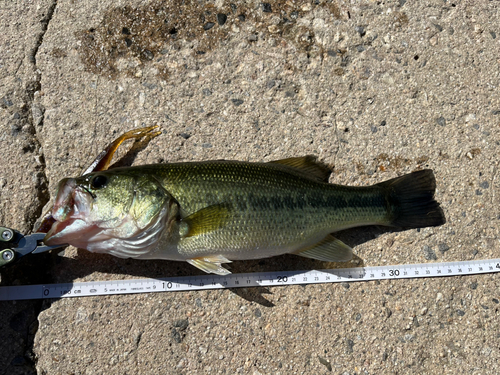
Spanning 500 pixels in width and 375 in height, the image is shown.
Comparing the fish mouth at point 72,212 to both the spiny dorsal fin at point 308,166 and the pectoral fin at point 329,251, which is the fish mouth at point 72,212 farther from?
the pectoral fin at point 329,251

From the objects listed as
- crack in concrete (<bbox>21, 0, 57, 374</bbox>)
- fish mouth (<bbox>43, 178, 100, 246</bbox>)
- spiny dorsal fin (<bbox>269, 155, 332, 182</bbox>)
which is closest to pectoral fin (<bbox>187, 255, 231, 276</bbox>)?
fish mouth (<bbox>43, 178, 100, 246</bbox>)

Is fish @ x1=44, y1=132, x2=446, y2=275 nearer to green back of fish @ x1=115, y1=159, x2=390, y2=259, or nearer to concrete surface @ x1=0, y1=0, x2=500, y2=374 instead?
green back of fish @ x1=115, y1=159, x2=390, y2=259

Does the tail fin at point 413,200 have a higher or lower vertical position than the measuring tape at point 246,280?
higher

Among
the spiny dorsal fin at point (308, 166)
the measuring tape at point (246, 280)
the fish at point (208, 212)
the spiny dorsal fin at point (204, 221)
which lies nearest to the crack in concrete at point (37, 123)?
the measuring tape at point (246, 280)

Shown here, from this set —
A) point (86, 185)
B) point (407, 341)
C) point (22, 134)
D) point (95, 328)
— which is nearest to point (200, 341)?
point (95, 328)

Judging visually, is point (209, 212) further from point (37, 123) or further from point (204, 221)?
point (37, 123)

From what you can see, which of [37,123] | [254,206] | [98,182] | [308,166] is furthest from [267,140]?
[37,123]

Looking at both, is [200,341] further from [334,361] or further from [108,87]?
[108,87]
